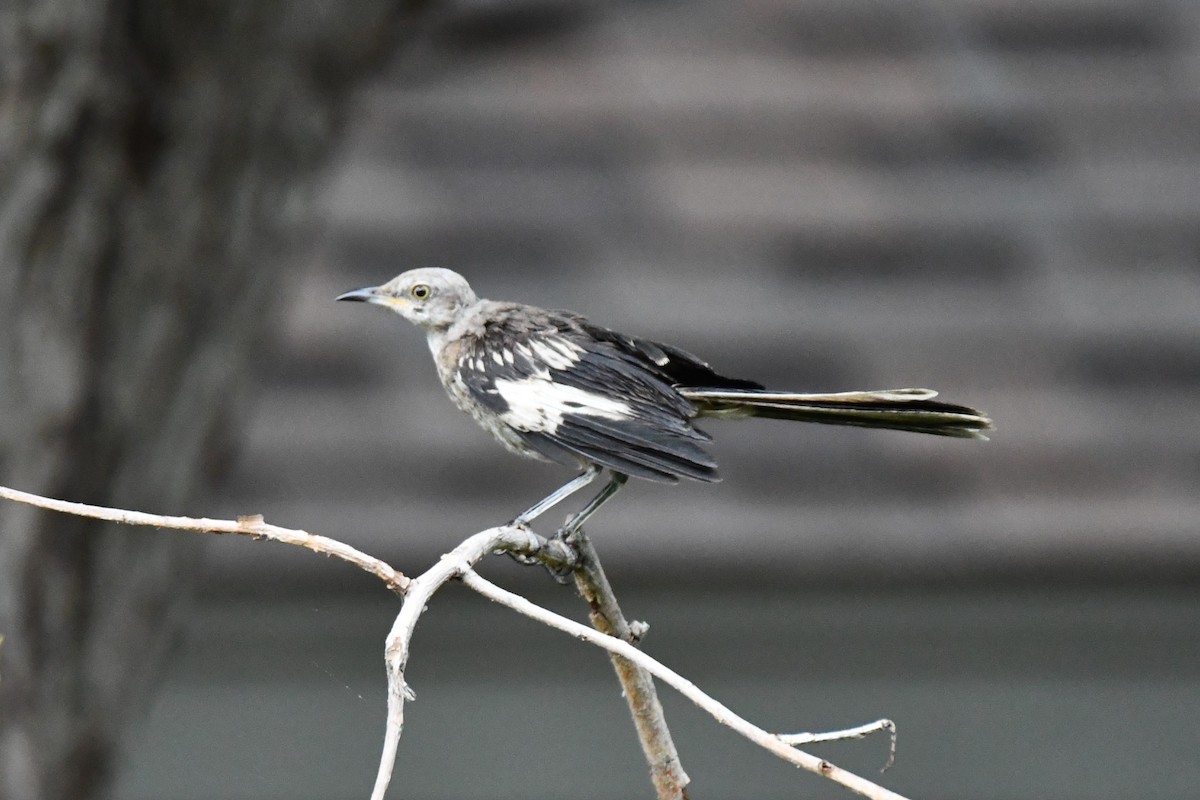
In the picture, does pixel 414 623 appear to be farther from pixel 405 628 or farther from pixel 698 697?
pixel 698 697

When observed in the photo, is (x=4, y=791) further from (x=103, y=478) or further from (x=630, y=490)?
(x=630, y=490)

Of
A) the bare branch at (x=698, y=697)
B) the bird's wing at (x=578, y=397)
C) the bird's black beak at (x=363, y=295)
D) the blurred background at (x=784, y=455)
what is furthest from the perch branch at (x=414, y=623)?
the blurred background at (x=784, y=455)

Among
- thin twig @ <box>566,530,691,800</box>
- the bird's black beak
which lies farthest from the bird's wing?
thin twig @ <box>566,530,691,800</box>

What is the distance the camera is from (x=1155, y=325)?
4668mm

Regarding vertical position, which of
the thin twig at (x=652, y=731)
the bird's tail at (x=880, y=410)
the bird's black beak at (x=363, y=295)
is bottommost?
the thin twig at (x=652, y=731)

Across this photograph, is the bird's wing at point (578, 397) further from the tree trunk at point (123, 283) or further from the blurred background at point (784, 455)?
the blurred background at point (784, 455)

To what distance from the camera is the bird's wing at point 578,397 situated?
1.64 m

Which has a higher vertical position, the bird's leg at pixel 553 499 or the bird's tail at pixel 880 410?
the bird's tail at pixel 880 410

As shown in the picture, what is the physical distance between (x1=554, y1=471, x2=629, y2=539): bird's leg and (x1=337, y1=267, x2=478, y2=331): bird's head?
330mm

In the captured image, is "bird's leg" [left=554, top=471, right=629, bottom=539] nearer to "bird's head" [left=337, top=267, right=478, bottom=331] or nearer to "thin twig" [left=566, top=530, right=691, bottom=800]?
"thin twig" [left=566, top=530, right=691, bottom=800]

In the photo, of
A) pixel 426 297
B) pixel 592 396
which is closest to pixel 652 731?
pixel 592 396

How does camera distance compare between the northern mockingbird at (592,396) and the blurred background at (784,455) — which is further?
the blurred background at (784,455)

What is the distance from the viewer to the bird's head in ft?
6.47

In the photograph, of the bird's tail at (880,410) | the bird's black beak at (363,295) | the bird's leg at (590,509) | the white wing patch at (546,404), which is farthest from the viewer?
the bird's black beak at (363,295)
